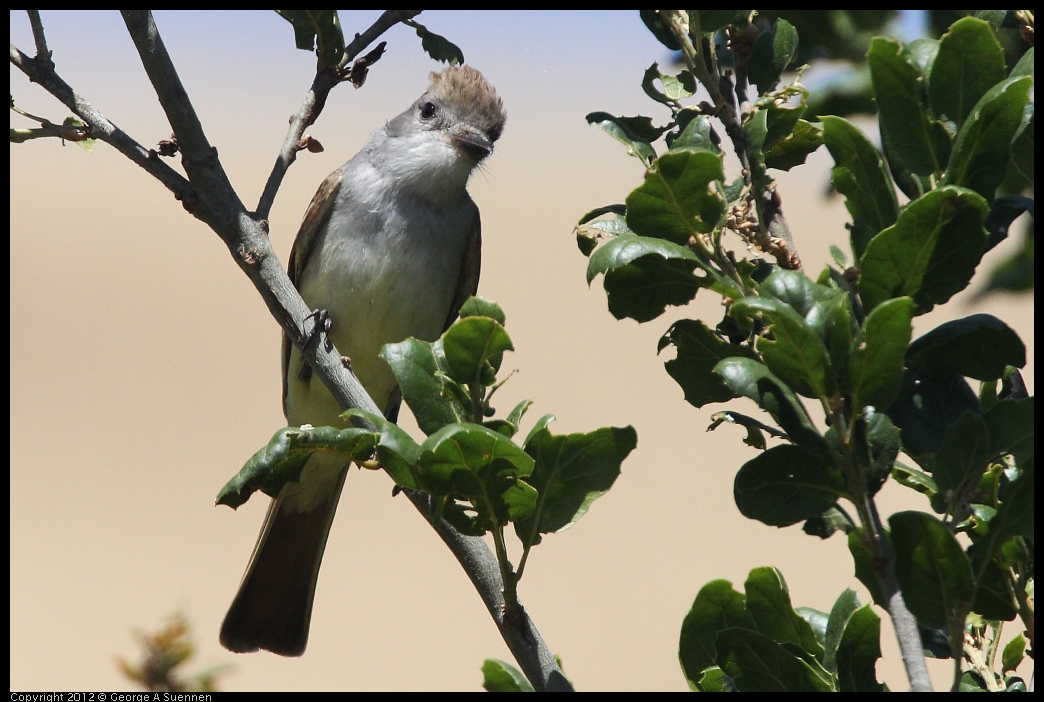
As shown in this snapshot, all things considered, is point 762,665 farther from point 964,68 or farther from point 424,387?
point 964,68

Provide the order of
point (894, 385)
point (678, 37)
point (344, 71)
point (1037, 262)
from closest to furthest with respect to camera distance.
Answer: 1. point (894, 385)
2. point (1037, 262)
3. point (678, 37)
4. point (344, 71)

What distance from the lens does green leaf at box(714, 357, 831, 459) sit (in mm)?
1623

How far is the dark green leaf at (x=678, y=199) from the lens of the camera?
1704mm

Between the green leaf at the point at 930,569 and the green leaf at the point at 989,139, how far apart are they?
→ 0.55m

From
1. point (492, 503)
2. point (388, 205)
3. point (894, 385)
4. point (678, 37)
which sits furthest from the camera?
point (388, 205)

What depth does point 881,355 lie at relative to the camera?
4.94ft

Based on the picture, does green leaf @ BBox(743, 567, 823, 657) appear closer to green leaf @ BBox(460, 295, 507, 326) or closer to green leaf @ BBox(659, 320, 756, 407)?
green leaf @ BBox(659, 320, 756, 407)

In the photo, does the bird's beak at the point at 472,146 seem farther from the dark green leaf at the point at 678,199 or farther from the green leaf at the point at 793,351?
the green leaf at the point at 793,351

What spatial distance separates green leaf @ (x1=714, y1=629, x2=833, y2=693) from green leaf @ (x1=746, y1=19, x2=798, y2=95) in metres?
1.25

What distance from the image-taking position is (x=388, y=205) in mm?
4719

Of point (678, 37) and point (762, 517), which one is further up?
point (678, 37)

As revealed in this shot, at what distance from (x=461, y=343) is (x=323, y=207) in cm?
317

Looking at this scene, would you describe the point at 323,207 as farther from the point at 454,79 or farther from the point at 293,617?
the point at 293,617

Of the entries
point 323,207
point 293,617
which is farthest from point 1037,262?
point 323,207
